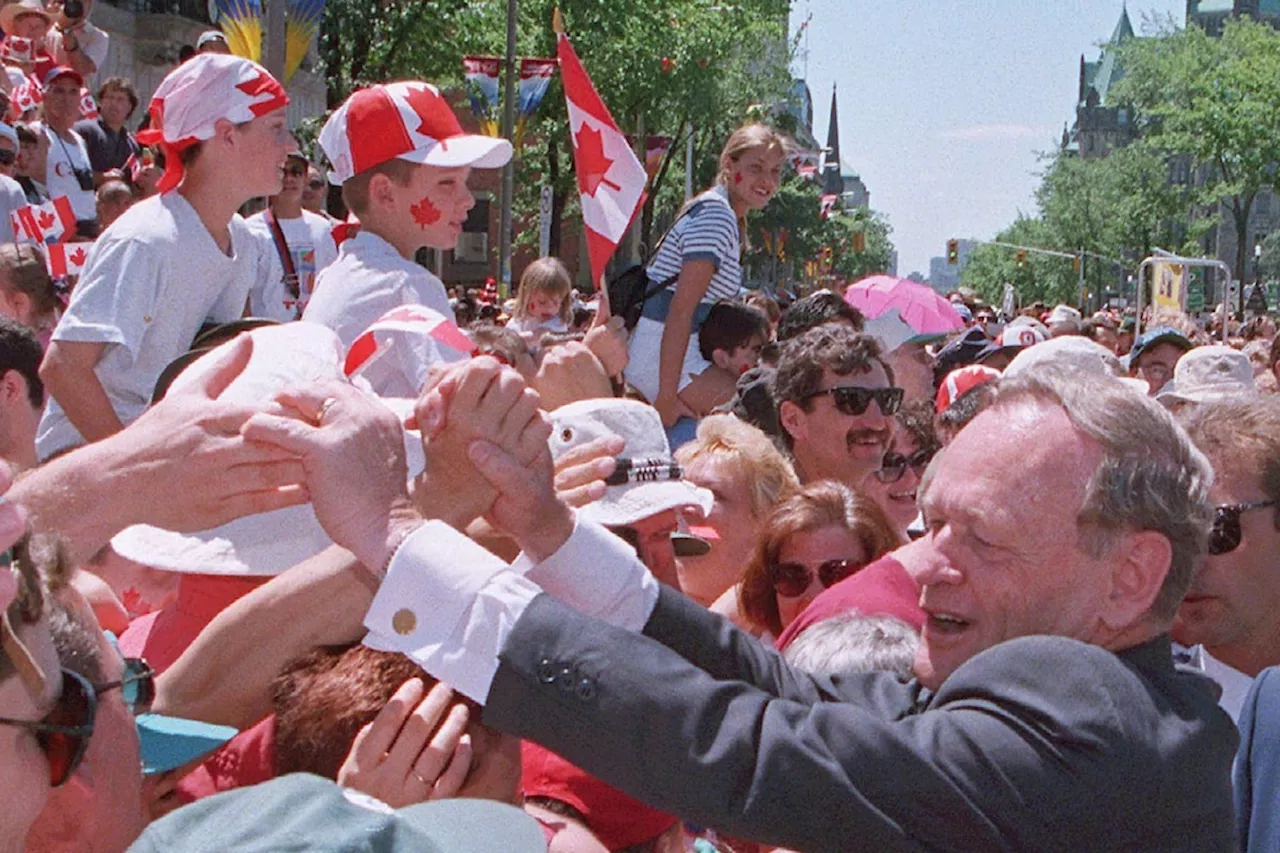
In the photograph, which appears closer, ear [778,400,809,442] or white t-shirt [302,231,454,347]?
white t-shirt [302,231,454,347]

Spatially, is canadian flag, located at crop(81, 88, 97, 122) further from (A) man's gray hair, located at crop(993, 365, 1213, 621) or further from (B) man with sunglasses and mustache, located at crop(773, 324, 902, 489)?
(A) man's gray hair, located at crop(993, 365, 1213, 621)

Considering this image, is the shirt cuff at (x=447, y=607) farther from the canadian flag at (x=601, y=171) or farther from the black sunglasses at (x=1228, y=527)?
the canadian flag at (x=601, y=171)

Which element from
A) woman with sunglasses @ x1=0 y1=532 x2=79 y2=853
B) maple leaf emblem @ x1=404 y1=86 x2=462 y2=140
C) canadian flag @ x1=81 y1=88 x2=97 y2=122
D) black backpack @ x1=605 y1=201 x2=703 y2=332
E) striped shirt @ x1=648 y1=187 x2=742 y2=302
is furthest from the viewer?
canadian flag @ x1=81 y1=88 x2=97 y2=122

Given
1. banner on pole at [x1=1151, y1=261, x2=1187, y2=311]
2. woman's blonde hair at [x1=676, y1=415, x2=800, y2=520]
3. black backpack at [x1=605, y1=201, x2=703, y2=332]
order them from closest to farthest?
woman's blonde hair at [x1=676, y1=415, x2=800, y2=520], black backpack at [x1=605, y1=201, x2=703, y2=332], banner on pole at [x1=1151, y1=261, x2=1187, y2=311]

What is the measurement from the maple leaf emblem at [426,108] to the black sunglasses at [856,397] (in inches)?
76.4

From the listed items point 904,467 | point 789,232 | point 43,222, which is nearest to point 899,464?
point 904,467

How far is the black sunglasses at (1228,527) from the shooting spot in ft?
11.7

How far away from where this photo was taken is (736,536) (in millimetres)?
4605

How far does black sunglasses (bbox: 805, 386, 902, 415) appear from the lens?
5395mm

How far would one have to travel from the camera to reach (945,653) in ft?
7.89

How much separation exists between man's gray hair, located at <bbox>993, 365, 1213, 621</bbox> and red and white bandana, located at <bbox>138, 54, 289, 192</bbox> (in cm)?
244

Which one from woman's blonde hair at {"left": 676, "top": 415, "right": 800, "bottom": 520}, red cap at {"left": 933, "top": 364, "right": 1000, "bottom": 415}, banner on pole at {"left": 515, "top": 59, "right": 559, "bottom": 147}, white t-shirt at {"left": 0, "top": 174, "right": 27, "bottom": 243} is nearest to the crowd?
woman's blonde hair at {"left": 676, "top": 415, "right": 800, "bottom": 520}

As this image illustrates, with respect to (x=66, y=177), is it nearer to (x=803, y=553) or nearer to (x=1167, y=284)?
(x=803, y=553)

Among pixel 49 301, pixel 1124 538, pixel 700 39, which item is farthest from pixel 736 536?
pixel 700 39
